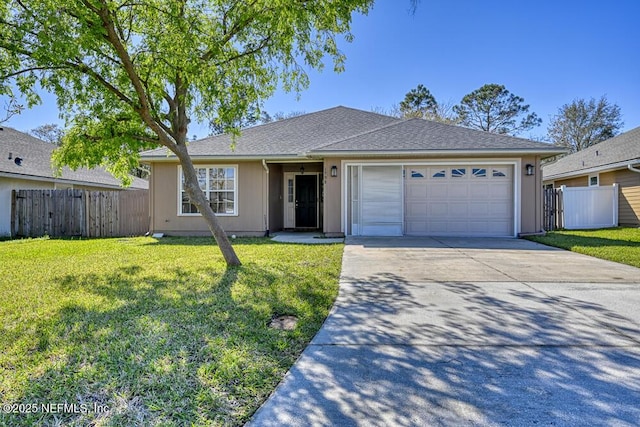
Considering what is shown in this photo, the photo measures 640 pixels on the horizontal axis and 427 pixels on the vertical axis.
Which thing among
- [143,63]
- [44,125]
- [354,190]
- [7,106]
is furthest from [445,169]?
[44,125]

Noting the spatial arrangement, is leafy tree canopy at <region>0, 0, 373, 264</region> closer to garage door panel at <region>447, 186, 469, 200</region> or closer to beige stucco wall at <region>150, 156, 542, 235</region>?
beige stucco wall at <region>150, 156, 542, 235</region>

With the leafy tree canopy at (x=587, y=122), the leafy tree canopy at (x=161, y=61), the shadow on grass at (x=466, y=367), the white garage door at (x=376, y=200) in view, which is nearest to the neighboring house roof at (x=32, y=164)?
the leafy tree canopy at (x=161, y=61)

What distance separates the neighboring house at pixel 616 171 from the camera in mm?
13375

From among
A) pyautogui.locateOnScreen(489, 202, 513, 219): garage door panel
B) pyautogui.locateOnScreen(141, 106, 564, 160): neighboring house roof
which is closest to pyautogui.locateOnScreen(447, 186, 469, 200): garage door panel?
pyautogui.locateOnScreen(489, 202, 513, 219): garage door panel

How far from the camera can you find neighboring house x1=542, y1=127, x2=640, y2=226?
13375 mm

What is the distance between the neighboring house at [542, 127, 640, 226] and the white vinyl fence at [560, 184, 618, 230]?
0.90 feet

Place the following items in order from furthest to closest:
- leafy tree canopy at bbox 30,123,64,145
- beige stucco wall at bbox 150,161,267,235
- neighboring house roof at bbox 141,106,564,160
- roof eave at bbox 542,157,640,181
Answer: leafy tree canopy at bbox 30,123,64,145, roof eave at bbox 542,157,640,181, beige stucco wall at bbox 150,161,267,235, neighboring house roof at bbox 141,106,564,160

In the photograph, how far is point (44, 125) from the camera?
3594 cm

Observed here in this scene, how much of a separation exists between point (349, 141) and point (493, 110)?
26478 millimetres

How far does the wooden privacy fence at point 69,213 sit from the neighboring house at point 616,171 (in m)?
18.9

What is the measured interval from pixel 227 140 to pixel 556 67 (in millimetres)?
17119

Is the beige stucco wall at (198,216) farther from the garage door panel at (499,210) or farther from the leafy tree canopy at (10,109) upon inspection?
the garage door panel at (499,210)

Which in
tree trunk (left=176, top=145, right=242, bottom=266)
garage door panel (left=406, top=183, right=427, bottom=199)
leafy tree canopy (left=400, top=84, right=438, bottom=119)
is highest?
leafy tree canopy (left=400, top=84, right=438, bottom=119)

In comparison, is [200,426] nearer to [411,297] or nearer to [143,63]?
[411,297]
